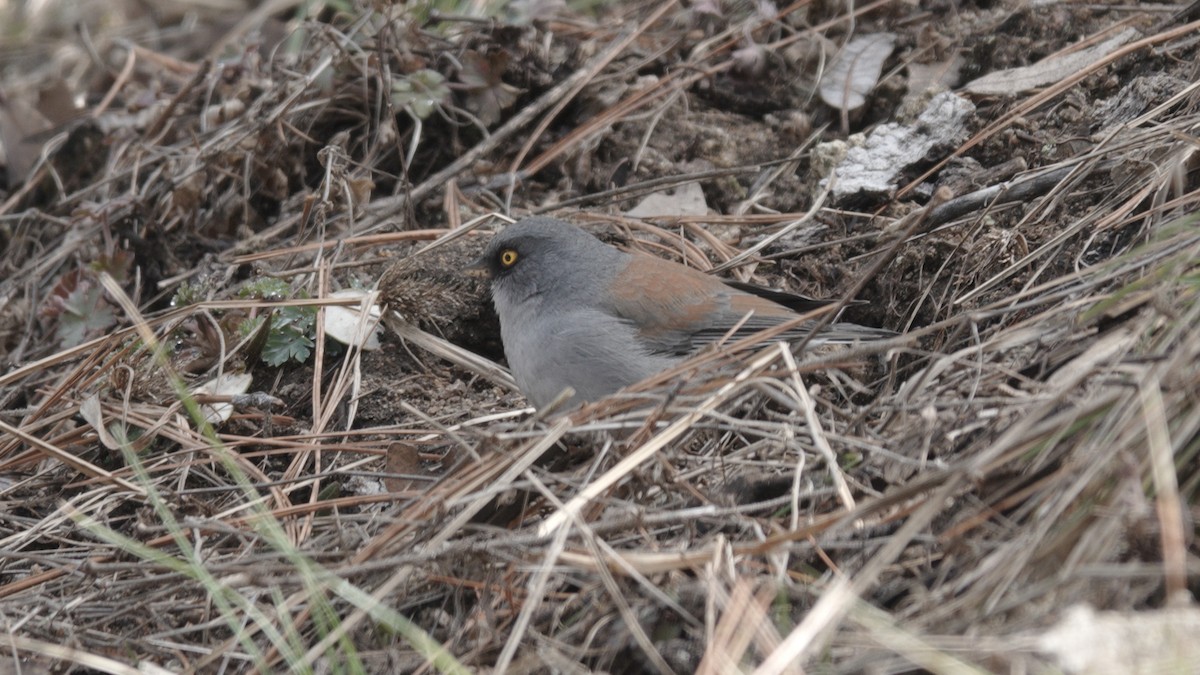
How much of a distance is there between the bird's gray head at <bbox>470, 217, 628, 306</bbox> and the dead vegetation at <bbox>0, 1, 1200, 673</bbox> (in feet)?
1.03

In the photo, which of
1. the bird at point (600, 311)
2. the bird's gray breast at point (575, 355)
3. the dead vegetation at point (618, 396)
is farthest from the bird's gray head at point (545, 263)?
the dead vegetation at point (618, 396)

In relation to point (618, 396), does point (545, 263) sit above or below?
below

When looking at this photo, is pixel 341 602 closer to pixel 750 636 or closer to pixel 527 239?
pixel 750 636

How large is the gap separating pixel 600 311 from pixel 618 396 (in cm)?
95

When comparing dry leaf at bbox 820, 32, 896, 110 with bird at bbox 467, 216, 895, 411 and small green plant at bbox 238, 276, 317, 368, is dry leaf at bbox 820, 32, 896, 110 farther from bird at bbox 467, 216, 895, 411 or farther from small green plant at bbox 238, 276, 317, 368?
small green plant at bbox 238, 276, 317, 368

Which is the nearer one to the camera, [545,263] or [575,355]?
[575,355]

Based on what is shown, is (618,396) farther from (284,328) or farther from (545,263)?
(284,328)

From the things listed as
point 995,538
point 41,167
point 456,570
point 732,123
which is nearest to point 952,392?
point 995,538

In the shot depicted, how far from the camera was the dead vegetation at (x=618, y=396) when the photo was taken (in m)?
2.47

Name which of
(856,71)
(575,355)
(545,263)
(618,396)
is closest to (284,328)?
(545,263)

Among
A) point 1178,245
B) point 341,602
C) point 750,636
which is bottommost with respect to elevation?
point 341,602

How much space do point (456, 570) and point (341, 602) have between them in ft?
0.99

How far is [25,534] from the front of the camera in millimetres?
3643

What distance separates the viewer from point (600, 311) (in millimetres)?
4164
